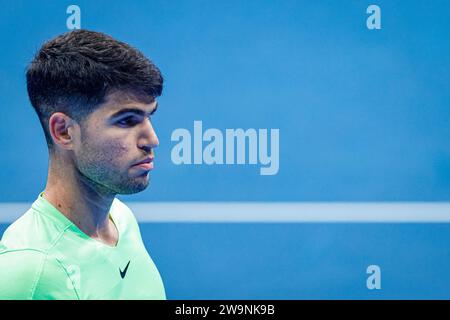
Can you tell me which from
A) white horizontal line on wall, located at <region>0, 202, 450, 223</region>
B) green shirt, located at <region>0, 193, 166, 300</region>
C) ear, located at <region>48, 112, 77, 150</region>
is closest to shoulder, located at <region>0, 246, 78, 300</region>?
green shirt, located at <region>0, 193, 166, 300</region>

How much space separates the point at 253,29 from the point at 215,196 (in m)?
0.59

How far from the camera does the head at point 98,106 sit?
1.37 m

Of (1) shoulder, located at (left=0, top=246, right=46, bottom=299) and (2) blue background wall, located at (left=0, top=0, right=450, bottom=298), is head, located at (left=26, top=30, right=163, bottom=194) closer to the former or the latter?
(1) shoulder, located at (left=0, top=246, right=46, bottom=299)

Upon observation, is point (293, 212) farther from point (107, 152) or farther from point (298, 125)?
point (107, 152)

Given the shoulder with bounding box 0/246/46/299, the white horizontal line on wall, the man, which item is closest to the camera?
the shoulder with bounding box 0/246/46/299

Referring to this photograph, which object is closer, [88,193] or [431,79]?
[88,193]

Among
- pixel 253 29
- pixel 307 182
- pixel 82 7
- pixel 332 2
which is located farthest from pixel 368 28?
pixel 82 7

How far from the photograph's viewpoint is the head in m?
1.37

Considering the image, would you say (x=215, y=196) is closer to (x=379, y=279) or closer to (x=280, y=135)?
(x=280, y=135)

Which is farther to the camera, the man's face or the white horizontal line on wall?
the white horizontal line on wall

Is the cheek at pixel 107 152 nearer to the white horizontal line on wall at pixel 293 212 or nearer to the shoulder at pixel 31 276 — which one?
the shoulder at pixel 31 276

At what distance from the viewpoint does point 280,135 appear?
2283 mm

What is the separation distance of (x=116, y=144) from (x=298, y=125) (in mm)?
1031

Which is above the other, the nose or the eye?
the eye
